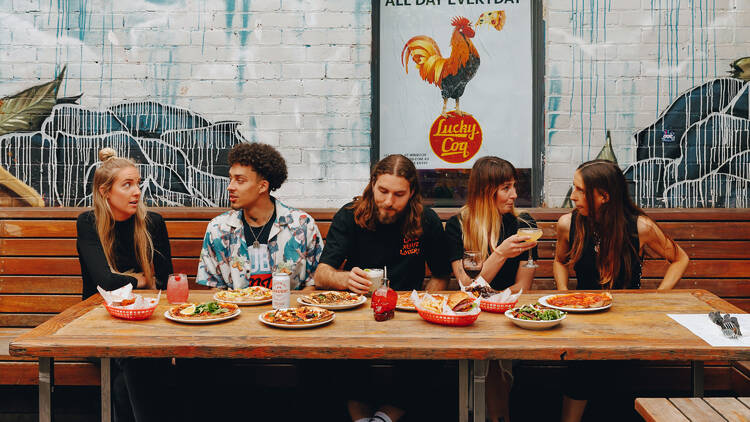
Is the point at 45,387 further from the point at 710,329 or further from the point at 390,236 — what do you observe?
the point at 710,329

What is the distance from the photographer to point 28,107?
4.78 m

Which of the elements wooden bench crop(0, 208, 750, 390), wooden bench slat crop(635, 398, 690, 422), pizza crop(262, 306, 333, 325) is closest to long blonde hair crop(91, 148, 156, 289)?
wooden bench crop(0, 208, 750, 390)

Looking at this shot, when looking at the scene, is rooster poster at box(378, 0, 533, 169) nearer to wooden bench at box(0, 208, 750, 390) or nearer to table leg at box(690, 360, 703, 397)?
wooden bench at box(0, 208, 750, 390)

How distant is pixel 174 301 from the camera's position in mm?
2887

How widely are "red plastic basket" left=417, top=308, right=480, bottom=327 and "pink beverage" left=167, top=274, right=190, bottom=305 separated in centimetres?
115

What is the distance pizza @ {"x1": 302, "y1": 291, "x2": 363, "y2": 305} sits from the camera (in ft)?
9.34

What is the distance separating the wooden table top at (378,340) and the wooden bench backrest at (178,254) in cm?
160

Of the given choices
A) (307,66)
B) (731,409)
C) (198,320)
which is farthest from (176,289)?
(307,66)

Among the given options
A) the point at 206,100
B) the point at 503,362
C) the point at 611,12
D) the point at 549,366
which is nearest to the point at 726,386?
the point at 549,366

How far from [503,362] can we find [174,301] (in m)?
1.65

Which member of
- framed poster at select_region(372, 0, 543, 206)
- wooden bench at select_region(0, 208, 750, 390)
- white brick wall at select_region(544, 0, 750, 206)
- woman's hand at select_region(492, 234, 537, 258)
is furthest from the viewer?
framed poster at select_region(372, 0, 543, 206)

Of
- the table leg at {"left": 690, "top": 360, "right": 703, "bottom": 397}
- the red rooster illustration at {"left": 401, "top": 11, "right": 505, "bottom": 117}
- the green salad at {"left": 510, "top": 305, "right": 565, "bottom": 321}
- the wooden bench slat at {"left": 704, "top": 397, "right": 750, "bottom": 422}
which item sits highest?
the red rooster illustration at {"left": 401, "top": 11, "right": 505, "bottom": 117}

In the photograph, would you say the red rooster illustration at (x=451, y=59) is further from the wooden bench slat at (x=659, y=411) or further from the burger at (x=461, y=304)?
the wooden bench slat at (x=659, y=411)

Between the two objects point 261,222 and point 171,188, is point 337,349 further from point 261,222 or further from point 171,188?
point 171,188
